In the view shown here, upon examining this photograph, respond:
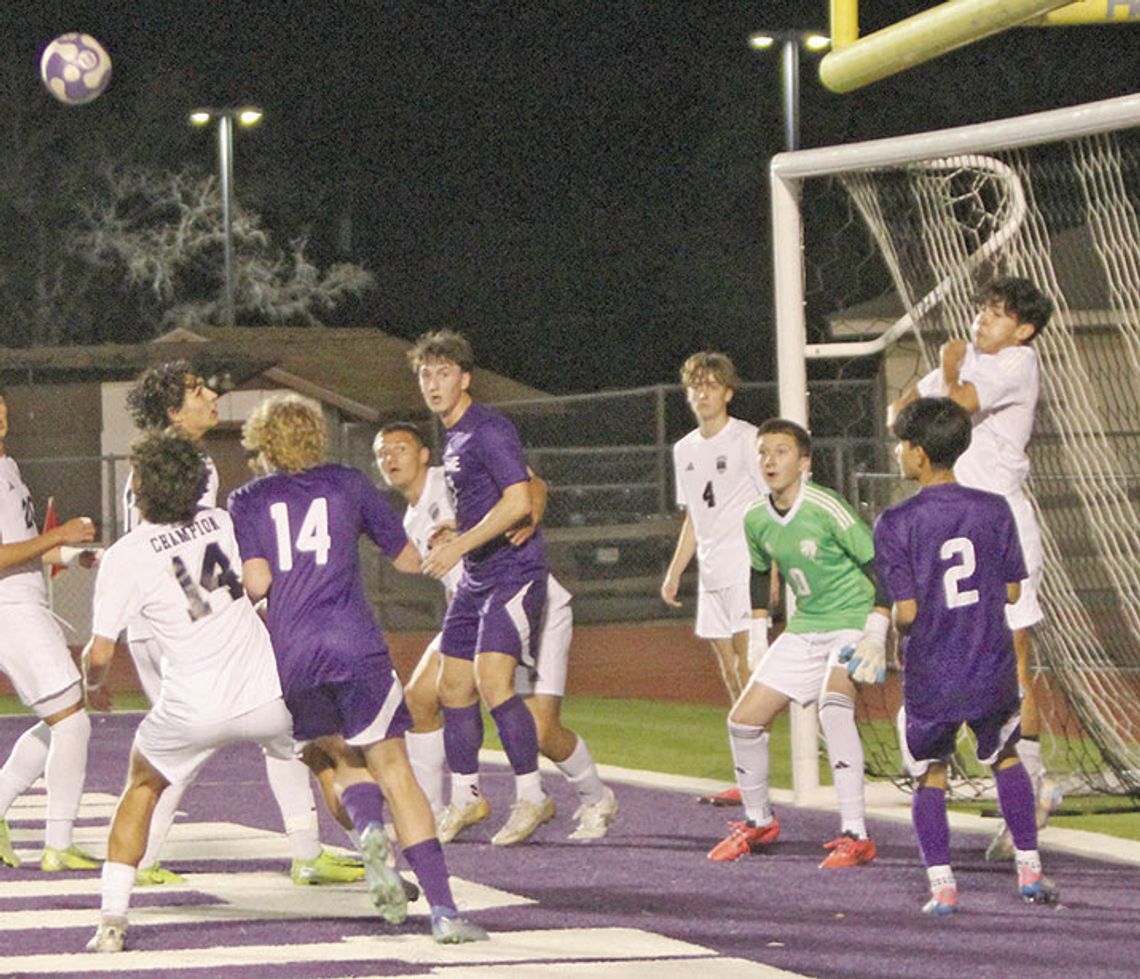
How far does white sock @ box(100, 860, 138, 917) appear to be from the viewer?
8.07 m

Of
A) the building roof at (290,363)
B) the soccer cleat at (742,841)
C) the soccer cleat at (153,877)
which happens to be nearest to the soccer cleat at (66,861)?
the soccer cleat at (153,877)

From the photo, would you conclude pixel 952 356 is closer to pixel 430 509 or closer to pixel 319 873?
pixel 430 509

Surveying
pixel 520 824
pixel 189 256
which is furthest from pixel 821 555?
pixel 189 256

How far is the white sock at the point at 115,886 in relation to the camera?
26.5 feet

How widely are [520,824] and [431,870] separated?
9.25ft

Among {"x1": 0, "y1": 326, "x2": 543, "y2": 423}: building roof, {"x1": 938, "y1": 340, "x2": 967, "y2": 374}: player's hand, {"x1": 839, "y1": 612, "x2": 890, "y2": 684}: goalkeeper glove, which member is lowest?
{"x1": 839, "y1": 612, "x2": 890, "y2": 684}: goalkeeper glove

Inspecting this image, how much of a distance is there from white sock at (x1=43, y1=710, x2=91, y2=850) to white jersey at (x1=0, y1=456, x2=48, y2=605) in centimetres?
56

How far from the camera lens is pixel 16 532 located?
1007cm

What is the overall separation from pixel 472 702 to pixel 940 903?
2985mm

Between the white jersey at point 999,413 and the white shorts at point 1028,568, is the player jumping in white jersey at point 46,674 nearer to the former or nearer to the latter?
the white jersey at point 999,413

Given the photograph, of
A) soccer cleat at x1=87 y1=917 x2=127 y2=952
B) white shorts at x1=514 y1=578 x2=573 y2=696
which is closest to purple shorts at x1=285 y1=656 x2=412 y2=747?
soccer cleat at x1=87 y1=917 x2=127 y2=952

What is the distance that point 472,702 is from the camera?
10.8 metres

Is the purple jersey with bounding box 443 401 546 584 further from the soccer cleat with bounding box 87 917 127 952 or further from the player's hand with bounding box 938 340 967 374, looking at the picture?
the soccer cleat with bounding box 87 917 127 952

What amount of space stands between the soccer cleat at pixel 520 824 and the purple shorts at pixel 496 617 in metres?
0.65
